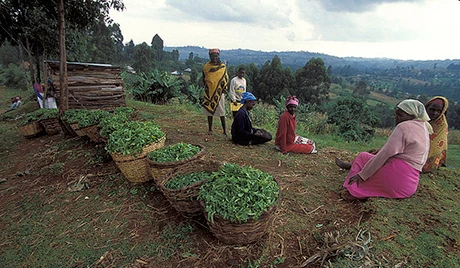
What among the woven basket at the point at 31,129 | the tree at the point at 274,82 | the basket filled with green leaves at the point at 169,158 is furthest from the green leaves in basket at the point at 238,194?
the tree at the point at 274,82

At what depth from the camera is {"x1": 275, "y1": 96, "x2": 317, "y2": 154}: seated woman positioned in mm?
4759

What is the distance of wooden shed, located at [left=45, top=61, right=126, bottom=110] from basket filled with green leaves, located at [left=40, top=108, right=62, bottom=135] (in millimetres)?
2192

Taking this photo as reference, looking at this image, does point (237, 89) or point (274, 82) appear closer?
point (237, 89)

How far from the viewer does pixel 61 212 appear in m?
3.14

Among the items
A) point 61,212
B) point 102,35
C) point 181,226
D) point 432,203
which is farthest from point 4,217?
point 102,35

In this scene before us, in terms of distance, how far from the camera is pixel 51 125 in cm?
600

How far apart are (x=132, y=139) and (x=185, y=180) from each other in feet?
3.85

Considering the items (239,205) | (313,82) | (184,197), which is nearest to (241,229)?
(239,205)

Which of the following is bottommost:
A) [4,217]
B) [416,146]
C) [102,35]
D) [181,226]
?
[4,217]

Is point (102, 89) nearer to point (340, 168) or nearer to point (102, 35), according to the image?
point (340, 168)

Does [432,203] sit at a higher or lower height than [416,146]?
lower

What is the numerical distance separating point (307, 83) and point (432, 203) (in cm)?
3568

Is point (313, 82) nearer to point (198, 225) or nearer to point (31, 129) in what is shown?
point (31, 129)

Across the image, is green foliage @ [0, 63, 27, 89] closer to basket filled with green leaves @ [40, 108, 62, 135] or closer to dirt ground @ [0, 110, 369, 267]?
basket filled with green leaves @ [40, 108, 62, 135]
